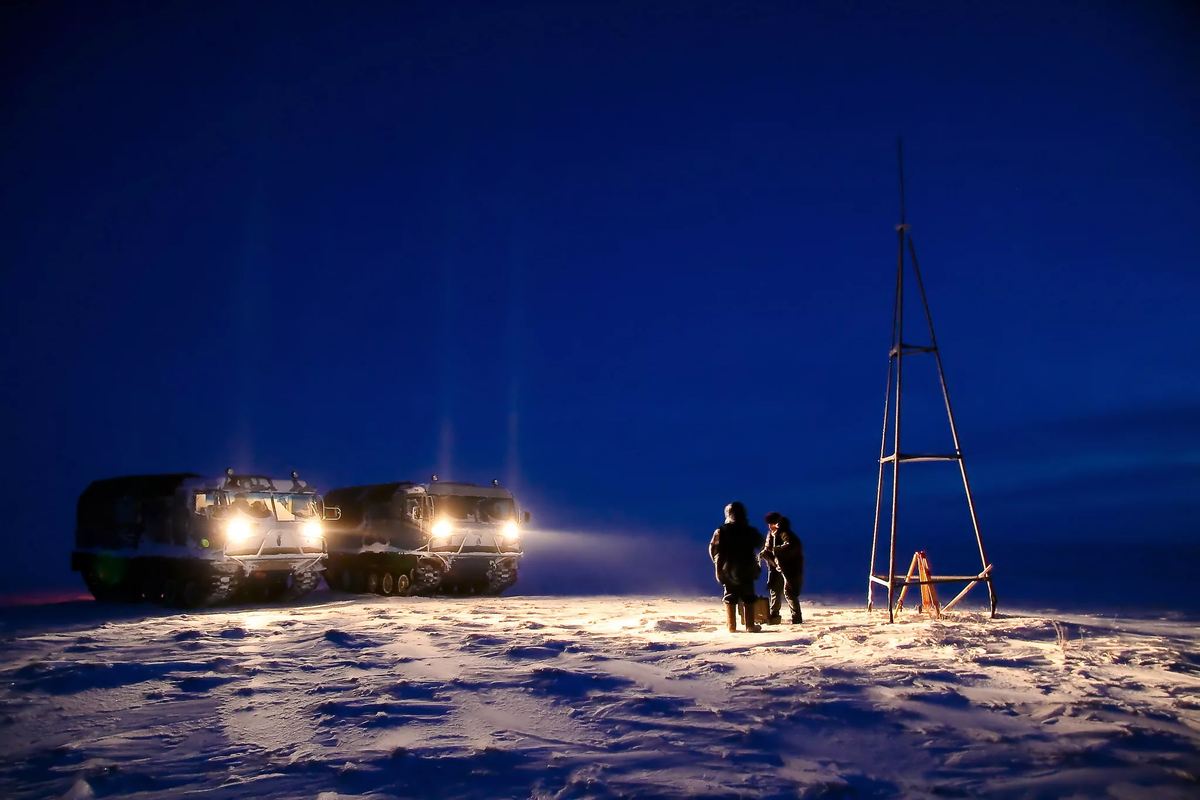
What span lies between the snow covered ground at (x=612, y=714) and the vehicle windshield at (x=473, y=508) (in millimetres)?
9606

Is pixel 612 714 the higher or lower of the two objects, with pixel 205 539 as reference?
lower

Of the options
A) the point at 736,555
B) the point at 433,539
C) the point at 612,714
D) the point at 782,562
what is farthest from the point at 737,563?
the point at 433,539

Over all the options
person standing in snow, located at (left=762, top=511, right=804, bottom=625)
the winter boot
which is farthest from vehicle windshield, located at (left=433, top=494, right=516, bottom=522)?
the winter boot

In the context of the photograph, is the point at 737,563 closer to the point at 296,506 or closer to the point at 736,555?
the point at 736,555

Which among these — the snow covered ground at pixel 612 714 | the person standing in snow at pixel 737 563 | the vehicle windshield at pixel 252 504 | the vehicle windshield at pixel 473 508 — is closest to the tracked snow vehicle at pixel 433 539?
the vehicle windshield at pixel 473 508

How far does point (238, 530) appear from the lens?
59.7ft

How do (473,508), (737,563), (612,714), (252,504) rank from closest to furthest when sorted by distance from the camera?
(612,714) → (737,563) → (252,504) → (473,508)

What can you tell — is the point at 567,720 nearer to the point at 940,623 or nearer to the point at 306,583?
the point at 940,623

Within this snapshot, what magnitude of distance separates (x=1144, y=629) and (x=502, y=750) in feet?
37.5

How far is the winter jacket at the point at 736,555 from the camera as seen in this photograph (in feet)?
38.3

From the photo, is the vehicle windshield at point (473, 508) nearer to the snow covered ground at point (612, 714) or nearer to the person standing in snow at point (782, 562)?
the snow covered ground at point (612, 714)

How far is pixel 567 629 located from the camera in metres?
12.5

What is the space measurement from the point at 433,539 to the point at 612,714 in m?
14.7

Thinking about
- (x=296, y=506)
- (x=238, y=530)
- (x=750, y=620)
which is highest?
(x=296, y=506)
